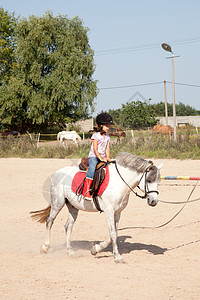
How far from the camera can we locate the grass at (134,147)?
19.3m

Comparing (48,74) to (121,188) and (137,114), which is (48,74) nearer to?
(137,114)

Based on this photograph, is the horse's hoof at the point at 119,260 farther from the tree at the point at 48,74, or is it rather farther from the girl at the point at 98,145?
the tree at the point at 48,74

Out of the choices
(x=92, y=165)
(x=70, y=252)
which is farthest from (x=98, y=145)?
(x=70, y=252)

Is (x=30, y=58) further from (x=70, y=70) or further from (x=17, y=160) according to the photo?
(x=17, y=160)

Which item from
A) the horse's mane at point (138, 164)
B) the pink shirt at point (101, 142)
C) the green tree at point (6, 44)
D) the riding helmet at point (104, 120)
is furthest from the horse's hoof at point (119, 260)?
the green tree at point (6, 44)

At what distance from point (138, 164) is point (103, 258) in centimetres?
175

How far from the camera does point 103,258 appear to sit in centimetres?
650

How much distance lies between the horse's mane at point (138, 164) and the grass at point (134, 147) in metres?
12.2

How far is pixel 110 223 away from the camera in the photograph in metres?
6.18

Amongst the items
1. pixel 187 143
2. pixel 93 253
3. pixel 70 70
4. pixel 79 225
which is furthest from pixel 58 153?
pixel 70 70

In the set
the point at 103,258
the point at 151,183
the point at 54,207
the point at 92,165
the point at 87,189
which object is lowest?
the point at 103,258

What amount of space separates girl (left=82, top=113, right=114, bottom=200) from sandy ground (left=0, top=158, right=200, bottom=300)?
1.33 m

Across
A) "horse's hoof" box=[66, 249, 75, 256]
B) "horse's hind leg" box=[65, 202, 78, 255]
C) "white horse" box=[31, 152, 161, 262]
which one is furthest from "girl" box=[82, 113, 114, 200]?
"horse's hoof" box=[66, 249, 75, 256]

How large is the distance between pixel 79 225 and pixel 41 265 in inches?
124
